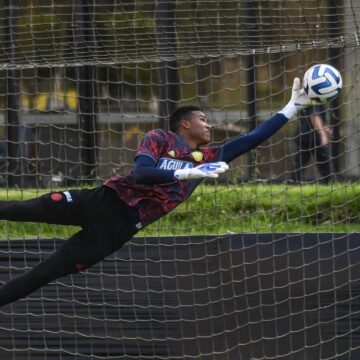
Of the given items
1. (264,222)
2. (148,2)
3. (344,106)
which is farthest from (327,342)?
(148,2)

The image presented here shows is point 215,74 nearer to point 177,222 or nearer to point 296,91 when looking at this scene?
point 177,222

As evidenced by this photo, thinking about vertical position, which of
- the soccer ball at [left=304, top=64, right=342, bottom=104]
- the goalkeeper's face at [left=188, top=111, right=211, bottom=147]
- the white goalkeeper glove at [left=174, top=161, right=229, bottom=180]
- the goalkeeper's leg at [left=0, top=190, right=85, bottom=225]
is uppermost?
the soccer ball at [left=304, top=64, right=342, bottom=104]

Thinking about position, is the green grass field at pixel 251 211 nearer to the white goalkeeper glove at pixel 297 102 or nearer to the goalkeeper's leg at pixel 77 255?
the goalkeeper's leg at pixel 77 255

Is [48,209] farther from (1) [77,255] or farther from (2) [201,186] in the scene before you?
(2) [201,186]

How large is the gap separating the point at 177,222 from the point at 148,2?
1712mm

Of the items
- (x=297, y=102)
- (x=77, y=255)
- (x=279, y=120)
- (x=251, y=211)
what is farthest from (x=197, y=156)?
(x=251, y=211)

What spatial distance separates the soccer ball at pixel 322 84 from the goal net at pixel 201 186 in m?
0.72

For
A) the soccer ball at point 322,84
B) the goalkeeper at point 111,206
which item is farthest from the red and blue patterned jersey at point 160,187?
the soccer ball at point 322,84

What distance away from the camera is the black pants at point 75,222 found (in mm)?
7227

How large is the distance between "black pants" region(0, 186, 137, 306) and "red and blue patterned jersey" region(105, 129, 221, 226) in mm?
78

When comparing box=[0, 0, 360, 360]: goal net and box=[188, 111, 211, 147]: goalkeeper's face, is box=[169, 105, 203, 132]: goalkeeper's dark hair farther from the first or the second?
box=[0, 0, 360, 360]: goal net

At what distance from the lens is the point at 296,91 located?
23.4ft

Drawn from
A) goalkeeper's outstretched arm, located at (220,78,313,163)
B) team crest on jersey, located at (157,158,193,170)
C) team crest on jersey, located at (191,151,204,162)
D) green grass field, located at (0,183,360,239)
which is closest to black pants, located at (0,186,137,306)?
team crest on jersey, located at (157,158,193,170)

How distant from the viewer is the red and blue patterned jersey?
728 centimetres
